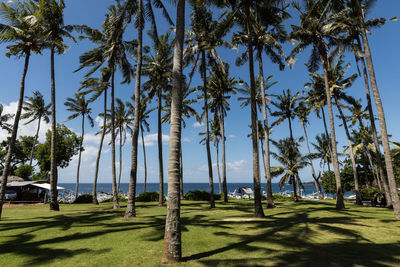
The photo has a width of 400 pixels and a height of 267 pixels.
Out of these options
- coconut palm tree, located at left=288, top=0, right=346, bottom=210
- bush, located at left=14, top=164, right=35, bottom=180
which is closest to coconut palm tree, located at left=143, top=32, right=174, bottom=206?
coconut palm tree, located at left=288, top=0, right=346, bottom=210

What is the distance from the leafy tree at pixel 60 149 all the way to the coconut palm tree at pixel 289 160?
116 feet

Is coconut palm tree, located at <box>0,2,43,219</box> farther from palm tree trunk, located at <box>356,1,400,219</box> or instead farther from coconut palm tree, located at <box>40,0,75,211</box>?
palm tree trunk, located at <box>356,1,400,219</box>

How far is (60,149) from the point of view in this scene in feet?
111

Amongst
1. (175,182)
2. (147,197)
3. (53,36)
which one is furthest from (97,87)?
(175,182)

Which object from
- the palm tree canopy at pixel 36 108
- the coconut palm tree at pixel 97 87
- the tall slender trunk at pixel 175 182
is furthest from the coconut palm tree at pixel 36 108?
the tall slender trunk at pixel 175 182

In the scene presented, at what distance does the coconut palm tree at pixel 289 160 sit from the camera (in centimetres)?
2823

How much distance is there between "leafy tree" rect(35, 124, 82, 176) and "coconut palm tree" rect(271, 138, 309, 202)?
1396 inches

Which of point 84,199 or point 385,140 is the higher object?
point 385,140

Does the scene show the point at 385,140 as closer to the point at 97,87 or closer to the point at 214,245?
the point at 214,245

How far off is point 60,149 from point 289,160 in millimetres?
37613

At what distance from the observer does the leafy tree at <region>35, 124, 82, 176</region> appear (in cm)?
3284

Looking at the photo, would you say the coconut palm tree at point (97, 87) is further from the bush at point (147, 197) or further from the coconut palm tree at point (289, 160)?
the coconut palm tree at point (289, 160)

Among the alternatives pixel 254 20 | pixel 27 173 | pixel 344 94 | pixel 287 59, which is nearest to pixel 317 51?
pixel 287 59

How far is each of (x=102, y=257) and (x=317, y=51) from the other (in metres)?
22.0
